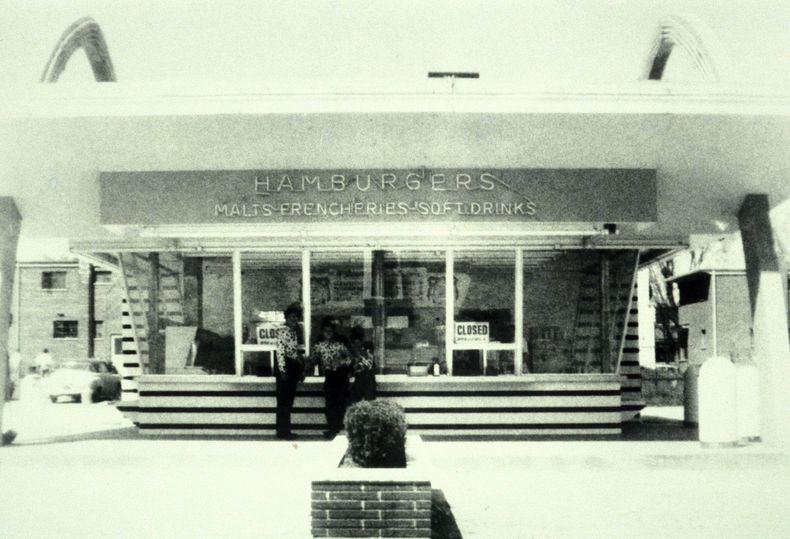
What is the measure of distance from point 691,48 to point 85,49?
8475 millimetres

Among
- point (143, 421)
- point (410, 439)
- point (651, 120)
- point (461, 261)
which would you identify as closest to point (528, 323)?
point (461, 261)

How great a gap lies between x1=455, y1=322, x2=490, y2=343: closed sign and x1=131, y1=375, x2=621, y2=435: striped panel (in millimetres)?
Result: 611

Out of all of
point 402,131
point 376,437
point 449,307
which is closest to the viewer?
point 376,437

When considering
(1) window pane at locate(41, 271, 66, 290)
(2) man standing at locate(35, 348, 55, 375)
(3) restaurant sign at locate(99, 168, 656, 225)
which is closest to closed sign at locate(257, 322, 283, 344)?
(3) restaurant sign at locate(99, 168, 656, 225)

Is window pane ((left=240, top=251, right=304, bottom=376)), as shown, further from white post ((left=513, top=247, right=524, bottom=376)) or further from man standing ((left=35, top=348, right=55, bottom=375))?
man standing ((left=35, top=348, right=55, bottom=375))

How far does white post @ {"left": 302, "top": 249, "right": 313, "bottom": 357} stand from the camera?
12156mm

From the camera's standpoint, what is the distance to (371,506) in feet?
19.1

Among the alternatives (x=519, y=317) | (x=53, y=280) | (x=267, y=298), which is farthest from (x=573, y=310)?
(x=53, y=280)

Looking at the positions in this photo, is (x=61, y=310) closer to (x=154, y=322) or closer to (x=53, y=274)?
(x=53, y=274)

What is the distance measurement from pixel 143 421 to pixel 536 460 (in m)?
5.88

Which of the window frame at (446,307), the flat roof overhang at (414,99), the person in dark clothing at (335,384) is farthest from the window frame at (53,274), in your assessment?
the flat roof overhang at (414,99)

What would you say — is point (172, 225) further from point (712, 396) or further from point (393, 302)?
point (712, 396)

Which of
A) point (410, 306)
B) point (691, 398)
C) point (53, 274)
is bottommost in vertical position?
point (691, 398)

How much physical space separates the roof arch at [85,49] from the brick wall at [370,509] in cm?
764
